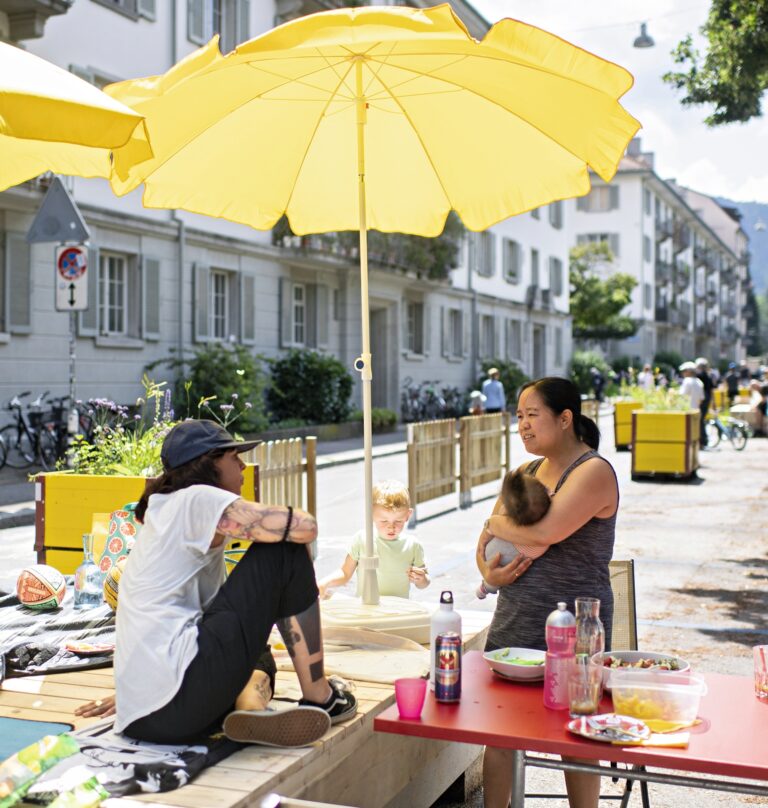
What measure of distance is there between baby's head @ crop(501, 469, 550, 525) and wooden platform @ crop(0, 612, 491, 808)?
800 mm

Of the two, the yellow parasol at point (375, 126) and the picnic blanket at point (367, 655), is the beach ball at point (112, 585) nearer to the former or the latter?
the picnic blanket at point (367, 655)

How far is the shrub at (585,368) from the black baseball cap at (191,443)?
4493 cm

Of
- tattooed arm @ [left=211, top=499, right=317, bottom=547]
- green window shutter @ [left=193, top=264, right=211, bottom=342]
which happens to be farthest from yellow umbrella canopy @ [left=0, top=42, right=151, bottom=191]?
green window shutter @ [left=193, top=264, right=211, bottom=342]

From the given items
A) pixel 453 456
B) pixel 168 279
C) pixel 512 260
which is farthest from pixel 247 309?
pixel 512 260

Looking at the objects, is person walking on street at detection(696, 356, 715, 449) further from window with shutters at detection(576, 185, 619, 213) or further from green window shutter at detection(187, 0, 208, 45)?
window with shutters at detection(576, 185, 619, 213)

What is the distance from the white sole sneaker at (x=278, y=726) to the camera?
3.28 meters

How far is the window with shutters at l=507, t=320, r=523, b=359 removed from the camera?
144ft

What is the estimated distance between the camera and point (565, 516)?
154 inches

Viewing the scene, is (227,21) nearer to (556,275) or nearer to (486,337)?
(486,337)

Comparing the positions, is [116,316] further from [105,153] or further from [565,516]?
[565,516]

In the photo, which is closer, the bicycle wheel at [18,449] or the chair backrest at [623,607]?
the chair backrest at [623,607]

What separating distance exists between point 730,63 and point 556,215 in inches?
1340

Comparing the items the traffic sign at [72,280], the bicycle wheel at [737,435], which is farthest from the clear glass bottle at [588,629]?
the bicycle wheel at [737,435]

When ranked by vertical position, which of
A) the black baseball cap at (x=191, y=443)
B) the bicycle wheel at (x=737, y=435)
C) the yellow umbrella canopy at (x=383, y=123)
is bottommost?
the bicycle wheel at (x=737, y=435)
